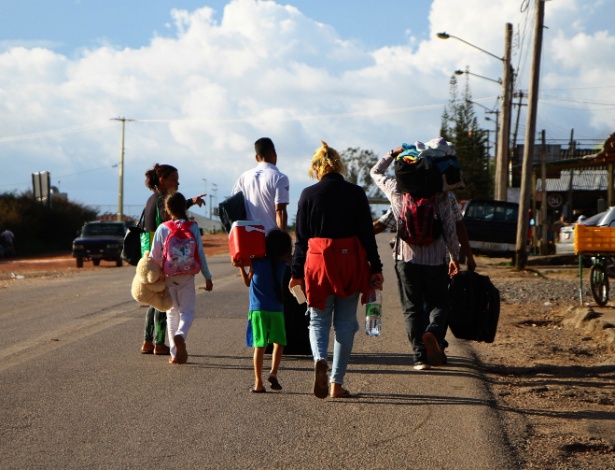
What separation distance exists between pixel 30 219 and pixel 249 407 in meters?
54.1

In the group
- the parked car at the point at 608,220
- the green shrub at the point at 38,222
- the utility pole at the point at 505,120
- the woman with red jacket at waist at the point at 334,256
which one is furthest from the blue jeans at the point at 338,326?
the green shrub at the point at 38,222

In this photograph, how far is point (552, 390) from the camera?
7.74m

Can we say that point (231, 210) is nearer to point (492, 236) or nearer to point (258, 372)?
point (258, 372)

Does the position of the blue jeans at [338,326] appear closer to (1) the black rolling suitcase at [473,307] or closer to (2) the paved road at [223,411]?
(2) the paved road at [223,411]

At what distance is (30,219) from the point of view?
58.2 meters

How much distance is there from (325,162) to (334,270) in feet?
2.67

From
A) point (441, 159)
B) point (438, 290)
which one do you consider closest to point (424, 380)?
point (438, 290)

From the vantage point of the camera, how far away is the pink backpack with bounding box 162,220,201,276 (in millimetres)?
8781

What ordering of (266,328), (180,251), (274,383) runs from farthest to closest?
1. (180,251)
2. (266,328)
3. (274,383)

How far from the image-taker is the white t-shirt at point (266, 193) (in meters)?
8.30

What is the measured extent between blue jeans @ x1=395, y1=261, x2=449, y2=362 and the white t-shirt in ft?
3.96

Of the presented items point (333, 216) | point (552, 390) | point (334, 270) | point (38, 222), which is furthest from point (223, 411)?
point (38, 222)

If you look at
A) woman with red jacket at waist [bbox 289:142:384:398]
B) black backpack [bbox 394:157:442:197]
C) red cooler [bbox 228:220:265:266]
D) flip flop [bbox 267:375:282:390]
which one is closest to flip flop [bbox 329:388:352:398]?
woman with red jacket at waist [bbox 289:142:384:398]

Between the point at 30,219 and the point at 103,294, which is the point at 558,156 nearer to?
the point at 30,219
